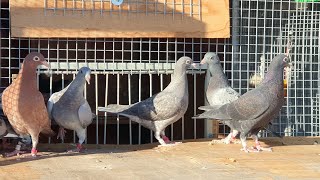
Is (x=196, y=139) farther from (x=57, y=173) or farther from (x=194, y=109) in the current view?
(x=57, y=173)

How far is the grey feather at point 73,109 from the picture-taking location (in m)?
4.60

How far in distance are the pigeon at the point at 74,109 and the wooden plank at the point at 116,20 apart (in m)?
0.66

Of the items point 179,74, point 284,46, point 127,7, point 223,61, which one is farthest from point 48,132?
point 284,46

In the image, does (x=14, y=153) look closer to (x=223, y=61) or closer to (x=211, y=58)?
(x=211, y=58)

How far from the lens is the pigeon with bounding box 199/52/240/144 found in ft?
16.6

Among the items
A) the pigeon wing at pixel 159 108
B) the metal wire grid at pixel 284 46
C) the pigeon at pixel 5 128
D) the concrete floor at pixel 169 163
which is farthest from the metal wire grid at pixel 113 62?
the pigeon at pixel 5 128

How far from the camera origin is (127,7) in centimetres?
529

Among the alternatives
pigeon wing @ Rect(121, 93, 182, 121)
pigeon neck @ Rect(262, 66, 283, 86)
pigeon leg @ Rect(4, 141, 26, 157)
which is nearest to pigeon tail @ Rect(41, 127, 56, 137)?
pigeon leg @ Rect(4, 141, 26, 157)

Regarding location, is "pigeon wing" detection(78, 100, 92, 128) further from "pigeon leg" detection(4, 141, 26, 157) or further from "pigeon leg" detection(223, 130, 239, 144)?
"pigeon leg" detection(223, 130, 239, 144)

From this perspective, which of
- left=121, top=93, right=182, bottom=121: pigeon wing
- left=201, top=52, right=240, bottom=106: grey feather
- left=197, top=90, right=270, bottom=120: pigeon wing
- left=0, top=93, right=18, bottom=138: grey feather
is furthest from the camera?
left=201, top=52, right=240, bottom=106: grey feather

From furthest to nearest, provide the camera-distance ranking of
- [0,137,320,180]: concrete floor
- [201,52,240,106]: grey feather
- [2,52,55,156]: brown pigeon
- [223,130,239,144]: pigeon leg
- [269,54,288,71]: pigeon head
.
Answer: [201,52,240,106]: grey feather → [223,130,239,144]: pigeon leg → [269,54,288,71]: pigeon head → [2,52,55,156]: brown pigeon → [0,137,320,180]: concrete floor

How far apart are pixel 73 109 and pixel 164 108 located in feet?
2.59

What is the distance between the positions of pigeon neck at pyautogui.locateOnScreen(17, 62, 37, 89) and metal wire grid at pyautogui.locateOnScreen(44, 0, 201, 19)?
0.97m

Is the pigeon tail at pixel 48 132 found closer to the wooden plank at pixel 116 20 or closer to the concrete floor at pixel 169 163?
the concrete floor at pixel 169 163
